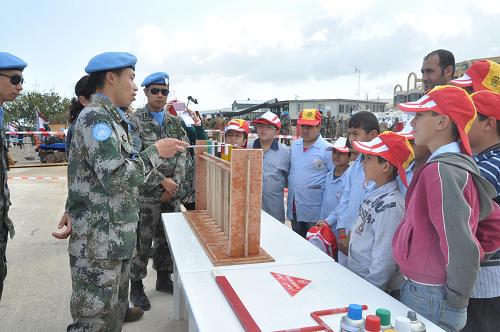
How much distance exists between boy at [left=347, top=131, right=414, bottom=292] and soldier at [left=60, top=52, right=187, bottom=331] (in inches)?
46.4

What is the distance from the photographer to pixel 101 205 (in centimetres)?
203

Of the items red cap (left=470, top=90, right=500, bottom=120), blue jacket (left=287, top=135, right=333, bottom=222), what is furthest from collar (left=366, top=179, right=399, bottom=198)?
blue jacket (left=287, top=135, right=333, bottom=222)

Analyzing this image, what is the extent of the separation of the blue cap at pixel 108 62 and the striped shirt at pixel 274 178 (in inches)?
68.6

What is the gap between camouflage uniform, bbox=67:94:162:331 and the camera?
6.53 ft

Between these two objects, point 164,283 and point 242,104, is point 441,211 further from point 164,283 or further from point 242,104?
point 242,104

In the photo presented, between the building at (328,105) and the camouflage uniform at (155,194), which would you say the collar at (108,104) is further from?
the building at (328,105)

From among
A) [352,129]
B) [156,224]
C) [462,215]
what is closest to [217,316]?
[462,215]

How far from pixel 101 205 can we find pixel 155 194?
4.34ft

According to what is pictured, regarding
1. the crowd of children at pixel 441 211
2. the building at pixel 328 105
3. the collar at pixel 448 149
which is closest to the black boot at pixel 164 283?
the crowd of children at pixel 441 211

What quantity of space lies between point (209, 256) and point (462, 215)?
128 centimetres

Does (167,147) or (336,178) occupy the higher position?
(167,147)

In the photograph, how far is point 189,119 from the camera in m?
3.62

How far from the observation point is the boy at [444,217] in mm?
1430

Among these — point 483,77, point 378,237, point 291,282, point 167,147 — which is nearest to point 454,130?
point 378,237
